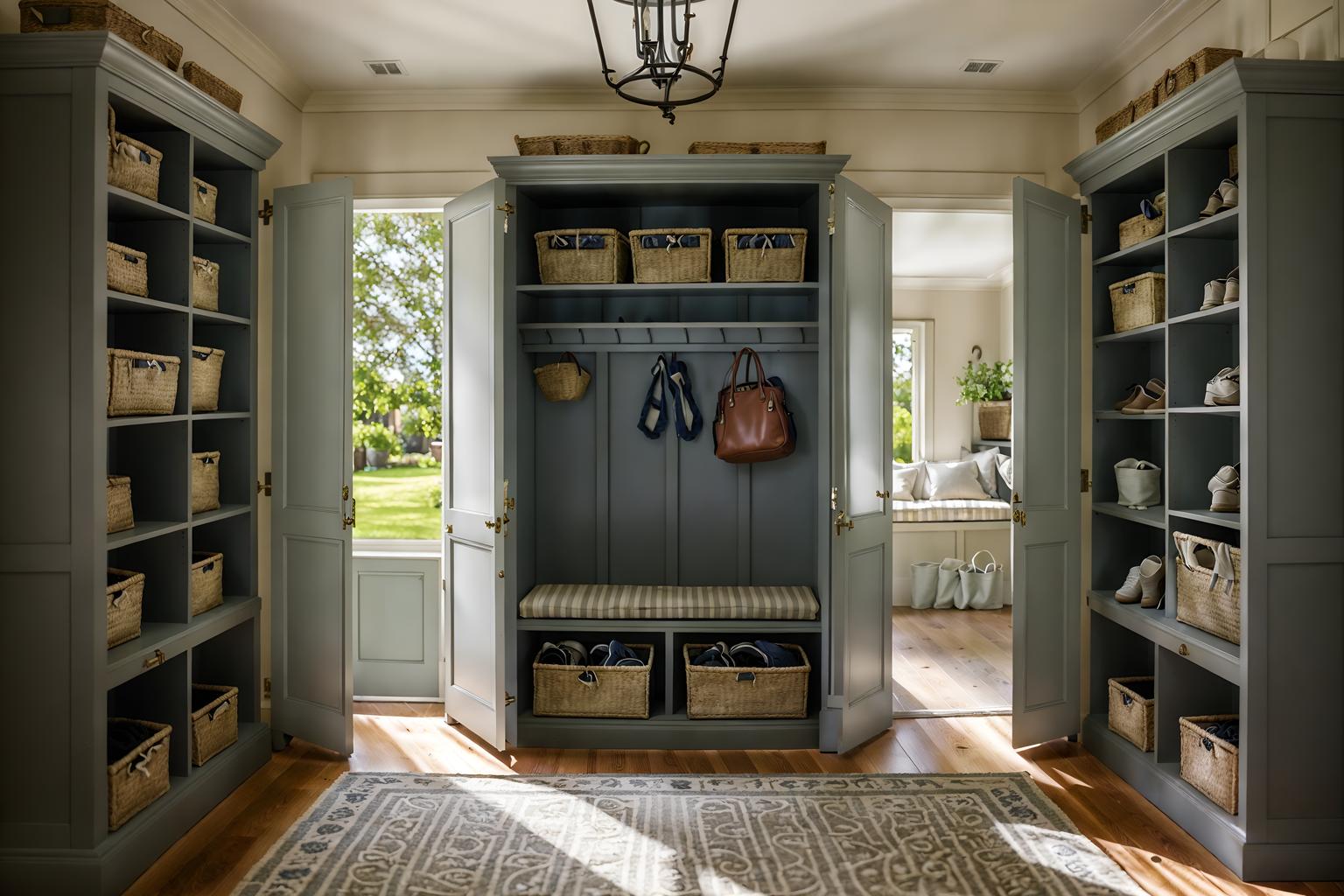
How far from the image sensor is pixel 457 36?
3570 millimetres

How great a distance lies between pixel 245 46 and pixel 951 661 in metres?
4.55

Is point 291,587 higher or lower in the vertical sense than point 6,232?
lower

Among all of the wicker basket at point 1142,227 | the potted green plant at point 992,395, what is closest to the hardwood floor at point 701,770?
the wicker basket at point 1142,227

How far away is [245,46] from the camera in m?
3.61

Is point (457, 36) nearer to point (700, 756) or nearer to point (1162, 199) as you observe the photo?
point (1162, 199)

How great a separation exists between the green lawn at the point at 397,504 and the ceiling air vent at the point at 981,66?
313cm

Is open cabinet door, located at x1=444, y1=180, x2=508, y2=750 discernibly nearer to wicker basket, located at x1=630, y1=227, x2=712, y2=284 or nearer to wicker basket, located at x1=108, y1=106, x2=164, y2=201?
wicker basket, located at x1=630, y1=227, x2=712, y2=284

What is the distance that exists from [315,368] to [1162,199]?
10.8 ft

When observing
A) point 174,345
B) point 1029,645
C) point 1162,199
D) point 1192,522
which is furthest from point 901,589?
point 174,345

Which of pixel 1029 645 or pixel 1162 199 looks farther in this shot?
pixel 1029 645

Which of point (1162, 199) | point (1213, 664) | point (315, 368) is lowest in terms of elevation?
point (1213, 664)

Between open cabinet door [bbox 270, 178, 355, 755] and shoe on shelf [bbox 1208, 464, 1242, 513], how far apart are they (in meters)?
3.11

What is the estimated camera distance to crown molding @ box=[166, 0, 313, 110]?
330 cm

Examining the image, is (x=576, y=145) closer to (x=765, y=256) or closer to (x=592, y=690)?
(x=765, y=256)
